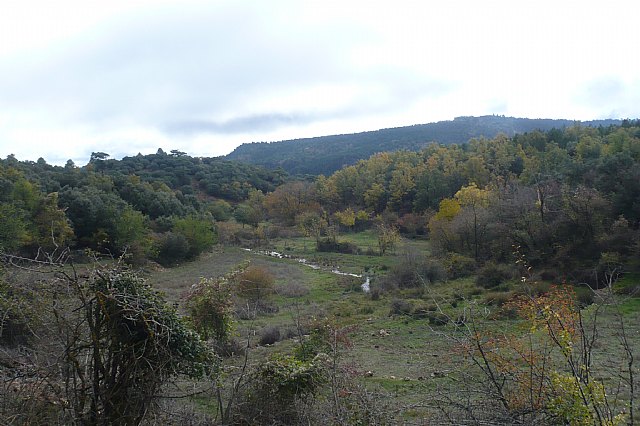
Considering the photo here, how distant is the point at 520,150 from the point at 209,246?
45.9 meters

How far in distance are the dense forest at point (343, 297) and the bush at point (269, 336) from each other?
83 mm

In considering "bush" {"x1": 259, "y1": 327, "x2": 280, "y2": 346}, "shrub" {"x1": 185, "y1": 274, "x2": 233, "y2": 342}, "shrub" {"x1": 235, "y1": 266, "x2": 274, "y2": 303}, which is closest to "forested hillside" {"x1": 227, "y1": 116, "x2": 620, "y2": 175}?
"shrub" {"x1": 235, "y1": 266, "x2": 274, "y2": 303}

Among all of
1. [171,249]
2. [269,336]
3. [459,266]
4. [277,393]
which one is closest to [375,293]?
[459,266]

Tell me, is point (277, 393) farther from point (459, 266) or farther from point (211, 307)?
→ point (459, 266)

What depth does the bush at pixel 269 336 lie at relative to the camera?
657 inches

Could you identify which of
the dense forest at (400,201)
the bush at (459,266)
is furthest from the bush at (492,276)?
the bush at (459,266)

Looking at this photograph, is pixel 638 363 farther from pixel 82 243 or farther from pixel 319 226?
pixel 319 226

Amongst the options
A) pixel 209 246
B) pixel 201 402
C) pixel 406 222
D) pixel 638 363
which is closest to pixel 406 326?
pixel 638 363

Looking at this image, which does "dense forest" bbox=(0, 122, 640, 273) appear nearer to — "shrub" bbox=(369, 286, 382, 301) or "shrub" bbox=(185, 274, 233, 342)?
"shrub" bbox=(185, 274, 233, 342)

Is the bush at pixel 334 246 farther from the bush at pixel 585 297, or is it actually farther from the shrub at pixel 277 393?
the shrub at pixel 277 393

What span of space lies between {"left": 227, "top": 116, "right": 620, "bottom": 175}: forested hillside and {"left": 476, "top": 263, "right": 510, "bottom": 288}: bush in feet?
339

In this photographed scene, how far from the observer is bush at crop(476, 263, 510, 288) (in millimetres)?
27125

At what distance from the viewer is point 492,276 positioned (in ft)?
90.7

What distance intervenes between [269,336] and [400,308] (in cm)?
800
